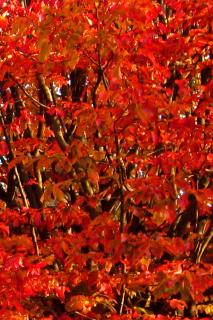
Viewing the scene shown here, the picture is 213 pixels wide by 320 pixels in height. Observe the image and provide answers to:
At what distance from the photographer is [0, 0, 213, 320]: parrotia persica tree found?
4.50 meters

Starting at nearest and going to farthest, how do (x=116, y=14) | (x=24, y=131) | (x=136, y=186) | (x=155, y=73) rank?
1. (x=116, y=14)
2. (x=136, y=186)
3. (x=155, y=73)
4. (x=24, y=131)

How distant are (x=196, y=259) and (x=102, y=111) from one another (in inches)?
120

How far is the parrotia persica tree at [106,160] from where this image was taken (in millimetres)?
4504

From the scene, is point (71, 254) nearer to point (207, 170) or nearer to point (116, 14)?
point (207, 170)

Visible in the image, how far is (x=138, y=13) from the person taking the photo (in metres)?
4.39

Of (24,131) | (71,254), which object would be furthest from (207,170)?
(24,131)

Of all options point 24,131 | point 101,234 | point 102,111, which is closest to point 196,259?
point 101,234

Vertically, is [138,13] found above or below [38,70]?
above

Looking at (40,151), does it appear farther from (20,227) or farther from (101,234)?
(101,234)

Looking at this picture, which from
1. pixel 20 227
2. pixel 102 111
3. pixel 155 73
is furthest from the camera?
pixel 20 227

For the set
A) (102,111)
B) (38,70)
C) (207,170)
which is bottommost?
(207,170)

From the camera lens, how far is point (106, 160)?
265 inches

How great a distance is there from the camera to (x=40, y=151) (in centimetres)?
778

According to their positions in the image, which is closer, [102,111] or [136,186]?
[102,111]
